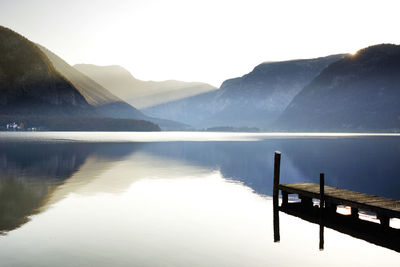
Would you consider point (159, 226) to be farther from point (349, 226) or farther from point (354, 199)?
point (354, 199)

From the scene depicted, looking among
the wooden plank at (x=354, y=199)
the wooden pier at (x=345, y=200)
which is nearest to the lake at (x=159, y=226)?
the wooden pier at (x=345, y=200)

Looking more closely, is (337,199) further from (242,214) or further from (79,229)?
(79,229)

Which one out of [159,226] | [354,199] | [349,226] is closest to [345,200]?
[354,199]

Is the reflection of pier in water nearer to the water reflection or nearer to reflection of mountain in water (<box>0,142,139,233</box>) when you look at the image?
the water reflection

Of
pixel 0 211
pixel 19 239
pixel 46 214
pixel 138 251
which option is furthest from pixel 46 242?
pixel 0 211

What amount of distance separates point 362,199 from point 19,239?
16.5 m

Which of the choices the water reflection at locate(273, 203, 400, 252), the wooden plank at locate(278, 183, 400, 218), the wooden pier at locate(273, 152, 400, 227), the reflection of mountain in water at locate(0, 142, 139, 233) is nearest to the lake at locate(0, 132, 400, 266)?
the reflection of mountain in water at locate(0, 142, 139, 233)

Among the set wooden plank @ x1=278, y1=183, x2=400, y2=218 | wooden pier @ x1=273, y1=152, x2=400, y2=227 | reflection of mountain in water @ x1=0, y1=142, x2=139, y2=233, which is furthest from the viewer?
reflection of mountain in water @ x1=0, y1=142, x2=139, y2=233

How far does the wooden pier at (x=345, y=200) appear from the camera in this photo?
16.4 meters

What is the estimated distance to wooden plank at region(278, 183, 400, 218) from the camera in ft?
53.2

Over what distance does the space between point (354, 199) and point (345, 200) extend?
1.35 feet

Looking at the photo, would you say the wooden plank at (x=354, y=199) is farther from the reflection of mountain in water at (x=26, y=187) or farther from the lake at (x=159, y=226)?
the reflection of mountain in water at (x=26, y=187)

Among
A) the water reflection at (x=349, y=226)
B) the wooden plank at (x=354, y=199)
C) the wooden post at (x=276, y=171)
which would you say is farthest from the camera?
the wooden post at (x=276, y=171)

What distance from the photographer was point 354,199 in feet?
A: 59.1
